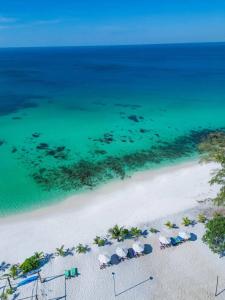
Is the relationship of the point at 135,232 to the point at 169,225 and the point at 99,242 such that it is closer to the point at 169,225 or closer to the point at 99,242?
the point at 99,242

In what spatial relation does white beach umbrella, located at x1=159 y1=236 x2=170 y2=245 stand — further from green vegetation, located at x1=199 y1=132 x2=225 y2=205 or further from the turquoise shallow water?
the turquoise shallow water

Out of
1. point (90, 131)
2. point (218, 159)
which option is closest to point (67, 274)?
point (218, 159)

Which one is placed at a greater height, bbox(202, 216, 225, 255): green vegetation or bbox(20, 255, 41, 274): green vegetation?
bbox(202, 216, 225, 255): green vegetation

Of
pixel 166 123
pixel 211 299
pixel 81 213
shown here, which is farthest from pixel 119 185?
pixel 166 123

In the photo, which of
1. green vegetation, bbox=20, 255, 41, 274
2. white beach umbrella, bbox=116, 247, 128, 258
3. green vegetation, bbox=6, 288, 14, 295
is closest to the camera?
green vegetation, bbox=6, 288, 14, 295

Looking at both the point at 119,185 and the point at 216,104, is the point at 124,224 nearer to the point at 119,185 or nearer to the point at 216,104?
the point at 119,185

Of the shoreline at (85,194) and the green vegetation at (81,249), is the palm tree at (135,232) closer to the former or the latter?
the green vegetation at (81,249)

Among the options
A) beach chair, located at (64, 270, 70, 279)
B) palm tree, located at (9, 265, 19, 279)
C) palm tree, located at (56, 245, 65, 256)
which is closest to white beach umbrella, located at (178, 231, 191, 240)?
beach chair, located at (64, 270, 70, 279)
